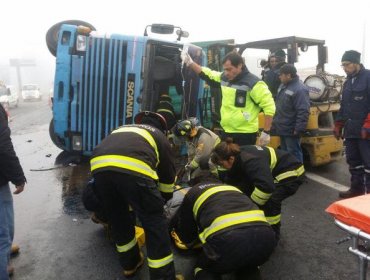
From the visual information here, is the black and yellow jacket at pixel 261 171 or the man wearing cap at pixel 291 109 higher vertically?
the man wearing cap at pixel 291 109

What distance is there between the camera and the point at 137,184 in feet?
8.23

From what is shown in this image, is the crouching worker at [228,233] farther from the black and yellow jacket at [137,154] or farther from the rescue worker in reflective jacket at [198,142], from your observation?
the rescue worker in reflective jacket at [198,142]

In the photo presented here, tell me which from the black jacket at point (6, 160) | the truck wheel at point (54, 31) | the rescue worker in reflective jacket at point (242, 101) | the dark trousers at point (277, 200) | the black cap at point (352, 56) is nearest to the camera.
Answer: the black jacket at point (6, 160)

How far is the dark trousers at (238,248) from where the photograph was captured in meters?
2.44

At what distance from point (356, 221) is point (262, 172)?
1.17 m

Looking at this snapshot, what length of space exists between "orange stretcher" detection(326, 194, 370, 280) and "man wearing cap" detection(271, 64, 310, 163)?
2.95 m

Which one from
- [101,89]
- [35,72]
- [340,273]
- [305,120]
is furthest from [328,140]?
[35,72]

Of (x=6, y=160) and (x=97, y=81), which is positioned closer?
(x=6, y=160)

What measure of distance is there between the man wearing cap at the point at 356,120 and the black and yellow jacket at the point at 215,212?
90.7 inches

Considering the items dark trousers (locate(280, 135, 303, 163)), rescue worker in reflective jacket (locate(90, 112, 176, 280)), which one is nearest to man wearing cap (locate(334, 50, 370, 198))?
dark trousers (locate(280, 135, 303, 163))

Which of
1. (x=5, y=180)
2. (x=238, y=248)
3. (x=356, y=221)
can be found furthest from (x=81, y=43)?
(x=356, y=221)

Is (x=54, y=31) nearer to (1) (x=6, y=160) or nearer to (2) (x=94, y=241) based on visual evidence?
(2) (x=94, y=241)

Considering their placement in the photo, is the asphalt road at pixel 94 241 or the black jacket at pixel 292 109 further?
the black jacket at pixel 292 109

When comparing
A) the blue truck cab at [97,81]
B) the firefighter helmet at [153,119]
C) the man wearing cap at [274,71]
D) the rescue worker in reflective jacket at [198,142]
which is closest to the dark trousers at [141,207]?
the firefighter helmet at [153,119]
